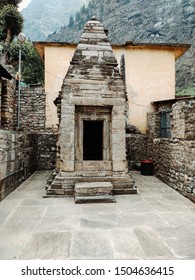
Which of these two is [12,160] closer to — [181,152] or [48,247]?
[48,247]

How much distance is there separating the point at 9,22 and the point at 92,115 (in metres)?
17.7

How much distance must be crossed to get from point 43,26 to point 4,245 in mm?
143900

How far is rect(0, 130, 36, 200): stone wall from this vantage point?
591 cm

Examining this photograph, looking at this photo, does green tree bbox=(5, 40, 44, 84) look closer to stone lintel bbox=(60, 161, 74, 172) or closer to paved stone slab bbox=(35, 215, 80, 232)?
stone lintel bbox=(60, 161, 74, 172)

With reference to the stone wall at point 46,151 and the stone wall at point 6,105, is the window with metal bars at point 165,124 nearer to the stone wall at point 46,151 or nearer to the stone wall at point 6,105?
the stone wall at point 46,151

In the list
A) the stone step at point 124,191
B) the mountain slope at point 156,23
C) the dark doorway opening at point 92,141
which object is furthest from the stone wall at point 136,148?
the mountain slope at point 156,23

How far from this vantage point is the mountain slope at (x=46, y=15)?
12274cm

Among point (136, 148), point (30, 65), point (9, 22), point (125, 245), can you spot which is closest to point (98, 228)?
point (125, 245)

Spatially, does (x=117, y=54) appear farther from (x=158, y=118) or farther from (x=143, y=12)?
(x=143, y=12)

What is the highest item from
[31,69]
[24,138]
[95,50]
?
[31,69]

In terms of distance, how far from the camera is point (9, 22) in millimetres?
19609

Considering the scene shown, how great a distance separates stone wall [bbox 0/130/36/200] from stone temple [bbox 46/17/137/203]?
4.08ft

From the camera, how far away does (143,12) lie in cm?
5369

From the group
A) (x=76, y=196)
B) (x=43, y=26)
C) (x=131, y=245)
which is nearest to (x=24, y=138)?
(x=76, y=196)
